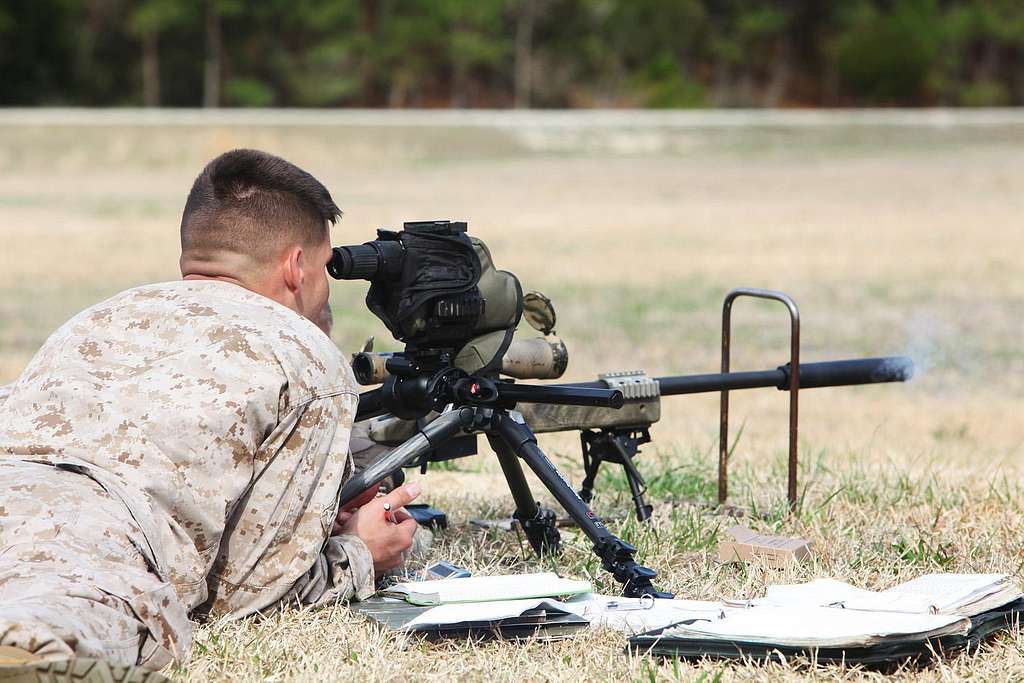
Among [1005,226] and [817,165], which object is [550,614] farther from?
[817,165]

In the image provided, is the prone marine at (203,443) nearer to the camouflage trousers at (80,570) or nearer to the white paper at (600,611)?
the camouflage trousers at (80,570)

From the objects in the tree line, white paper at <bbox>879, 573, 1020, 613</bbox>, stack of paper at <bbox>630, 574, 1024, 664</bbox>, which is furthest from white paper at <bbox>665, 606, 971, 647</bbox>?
the tree line

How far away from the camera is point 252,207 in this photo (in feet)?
12.7

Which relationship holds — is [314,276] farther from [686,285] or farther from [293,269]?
[686,285]

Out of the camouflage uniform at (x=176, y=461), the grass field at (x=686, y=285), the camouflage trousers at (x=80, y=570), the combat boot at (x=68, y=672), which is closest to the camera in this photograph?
the combat boot at (x=68, y=672)

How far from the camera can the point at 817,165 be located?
1405 inches

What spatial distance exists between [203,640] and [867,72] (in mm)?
64556

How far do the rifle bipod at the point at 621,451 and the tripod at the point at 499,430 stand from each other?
1.91ft

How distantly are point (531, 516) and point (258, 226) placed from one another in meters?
1.42

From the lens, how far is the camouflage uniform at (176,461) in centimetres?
333

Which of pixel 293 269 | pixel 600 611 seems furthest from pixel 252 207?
pixel 600 611

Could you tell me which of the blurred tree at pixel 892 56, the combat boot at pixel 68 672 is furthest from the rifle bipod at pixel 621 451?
the blurred tree at pixel 892 56

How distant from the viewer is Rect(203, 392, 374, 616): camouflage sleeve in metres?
3.71

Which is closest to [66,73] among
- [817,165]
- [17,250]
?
[817,165]
